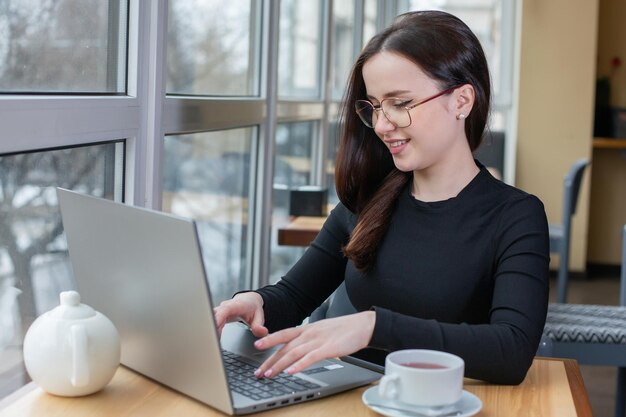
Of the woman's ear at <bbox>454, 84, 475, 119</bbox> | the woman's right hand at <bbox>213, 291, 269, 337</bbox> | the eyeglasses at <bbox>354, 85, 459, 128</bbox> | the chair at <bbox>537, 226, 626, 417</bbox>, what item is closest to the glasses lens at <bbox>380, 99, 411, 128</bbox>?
the eyeglasses at <bbox>354, 85, 459, 128</bbox>

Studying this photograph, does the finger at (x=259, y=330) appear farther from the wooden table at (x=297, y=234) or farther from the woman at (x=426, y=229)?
the wooden table at (x=297, y=234)

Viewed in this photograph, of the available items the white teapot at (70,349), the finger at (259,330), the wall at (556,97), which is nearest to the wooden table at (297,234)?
the finger at (259,330)

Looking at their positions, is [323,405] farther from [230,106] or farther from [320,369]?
[230,106]

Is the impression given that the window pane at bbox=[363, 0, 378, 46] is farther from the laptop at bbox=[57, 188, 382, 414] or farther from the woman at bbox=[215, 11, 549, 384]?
the laptop at bbox=[57, 188, 382, 414]

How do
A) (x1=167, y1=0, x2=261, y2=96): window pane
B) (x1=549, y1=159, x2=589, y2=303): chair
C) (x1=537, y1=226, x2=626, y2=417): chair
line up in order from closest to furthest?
(x1=167, y1=0, x2=261, y2=96): window pane, (x1=537, y1=226, x2=626, y2=417): chair, (x1=549, y1=159, x2=589, y2=303): chair

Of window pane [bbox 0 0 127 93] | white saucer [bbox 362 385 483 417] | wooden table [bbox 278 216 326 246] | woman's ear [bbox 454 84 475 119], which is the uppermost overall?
window pane [bbox 0 0 127 93]

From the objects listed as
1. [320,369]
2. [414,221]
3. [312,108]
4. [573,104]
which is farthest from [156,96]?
[573,104]

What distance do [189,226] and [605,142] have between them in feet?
17.5

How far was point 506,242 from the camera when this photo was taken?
142 centimetres

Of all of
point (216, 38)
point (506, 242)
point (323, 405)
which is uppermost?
point (216, 38)

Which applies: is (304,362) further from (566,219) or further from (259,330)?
(566,219)

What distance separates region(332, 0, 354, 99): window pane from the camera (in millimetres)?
4230

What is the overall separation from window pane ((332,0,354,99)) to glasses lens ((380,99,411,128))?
270cm

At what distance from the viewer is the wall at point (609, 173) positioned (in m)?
6.15
